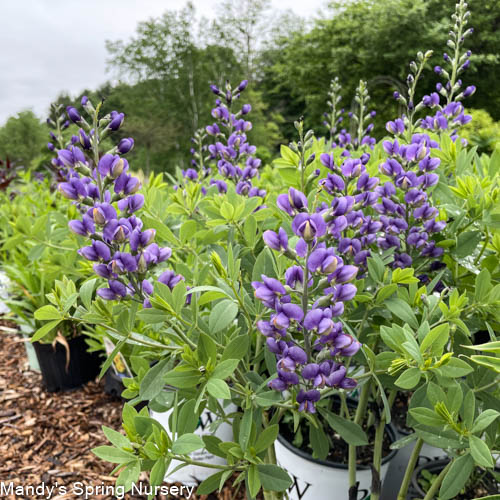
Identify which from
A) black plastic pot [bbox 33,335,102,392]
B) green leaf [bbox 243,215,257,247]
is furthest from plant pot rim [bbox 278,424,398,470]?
black plastic pot [bbox 33,335,102,392]

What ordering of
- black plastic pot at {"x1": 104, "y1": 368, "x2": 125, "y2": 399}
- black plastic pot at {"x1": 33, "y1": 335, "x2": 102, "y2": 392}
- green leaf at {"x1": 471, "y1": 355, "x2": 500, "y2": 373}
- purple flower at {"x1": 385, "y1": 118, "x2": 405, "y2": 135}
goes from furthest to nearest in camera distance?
black plastic pot at {"x1": 33, "y1": 335, "x2": 102, "y2": 392} → black plastic pot at {"x1": 104, "y1": 368, "x2": 125, "y2": 399} → purple flower at {"x1": 385, "y1": 118, "x2": 405, "y2": 135} → green leaf at {"x1": 471, "y1": 355, "x2": 500, "y2": 373}

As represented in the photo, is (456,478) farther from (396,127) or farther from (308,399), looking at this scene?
(396,127)

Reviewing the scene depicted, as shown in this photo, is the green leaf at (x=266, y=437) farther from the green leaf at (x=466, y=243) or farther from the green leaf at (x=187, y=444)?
the green leaf at (x=466, y=243)

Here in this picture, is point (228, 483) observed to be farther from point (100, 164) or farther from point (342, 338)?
point (100, 164)

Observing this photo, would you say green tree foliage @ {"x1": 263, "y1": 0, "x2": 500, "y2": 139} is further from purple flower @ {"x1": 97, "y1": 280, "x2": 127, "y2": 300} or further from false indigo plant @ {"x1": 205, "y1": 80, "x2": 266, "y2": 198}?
purple flower @ {"x1": 97, "y1": 280, "x2": 127, "y2": 300}

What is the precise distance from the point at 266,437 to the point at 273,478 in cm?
9

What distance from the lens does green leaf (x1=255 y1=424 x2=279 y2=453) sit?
1.06 m

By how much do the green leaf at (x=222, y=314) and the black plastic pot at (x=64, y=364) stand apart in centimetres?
207

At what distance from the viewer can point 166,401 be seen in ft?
4.13

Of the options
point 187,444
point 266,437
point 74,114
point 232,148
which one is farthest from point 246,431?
point 232,148

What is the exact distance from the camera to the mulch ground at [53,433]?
2174mm

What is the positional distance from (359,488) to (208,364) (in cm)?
86

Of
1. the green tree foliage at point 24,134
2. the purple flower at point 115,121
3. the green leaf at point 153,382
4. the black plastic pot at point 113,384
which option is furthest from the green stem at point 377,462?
the green tree foliage at point 24,134

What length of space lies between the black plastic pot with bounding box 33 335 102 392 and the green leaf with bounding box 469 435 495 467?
2.42 meters
